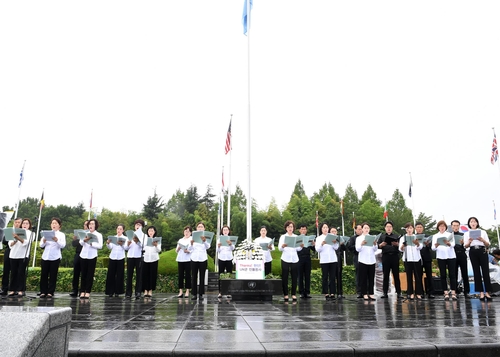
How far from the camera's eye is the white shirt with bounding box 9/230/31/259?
10.4 meters

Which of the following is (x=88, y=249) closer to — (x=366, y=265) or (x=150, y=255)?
(x=150, y=255)

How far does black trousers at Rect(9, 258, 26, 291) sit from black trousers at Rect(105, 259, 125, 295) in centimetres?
211

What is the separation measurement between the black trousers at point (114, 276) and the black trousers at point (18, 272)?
2.11 m

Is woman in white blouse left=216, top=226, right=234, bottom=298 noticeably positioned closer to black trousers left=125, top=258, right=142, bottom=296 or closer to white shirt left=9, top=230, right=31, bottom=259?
black trousers left=125, top=258, right=142, bottom=296

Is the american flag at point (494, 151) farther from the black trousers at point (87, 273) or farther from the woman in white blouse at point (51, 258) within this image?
the woman in white blouse at point (51, 258)

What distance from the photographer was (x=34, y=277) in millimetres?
16312

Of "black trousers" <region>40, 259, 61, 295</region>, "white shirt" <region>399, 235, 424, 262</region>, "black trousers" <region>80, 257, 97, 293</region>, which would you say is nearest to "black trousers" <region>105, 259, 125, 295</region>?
"black trousers" <region>80, 257, 97, 293</region>

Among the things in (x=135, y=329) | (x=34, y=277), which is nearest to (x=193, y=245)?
(x=135, y=329)

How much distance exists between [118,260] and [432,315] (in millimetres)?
8217

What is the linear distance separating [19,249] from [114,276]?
8.26 feet

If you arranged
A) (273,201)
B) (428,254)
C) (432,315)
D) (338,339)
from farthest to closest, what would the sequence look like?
(273,201), (428,254), (432,315), (338,339)

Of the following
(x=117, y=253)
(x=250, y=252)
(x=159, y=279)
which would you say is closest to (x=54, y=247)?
(x=117, y=253)

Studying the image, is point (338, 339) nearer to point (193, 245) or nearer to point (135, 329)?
point (135, 329)

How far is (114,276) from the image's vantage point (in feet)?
37.7
